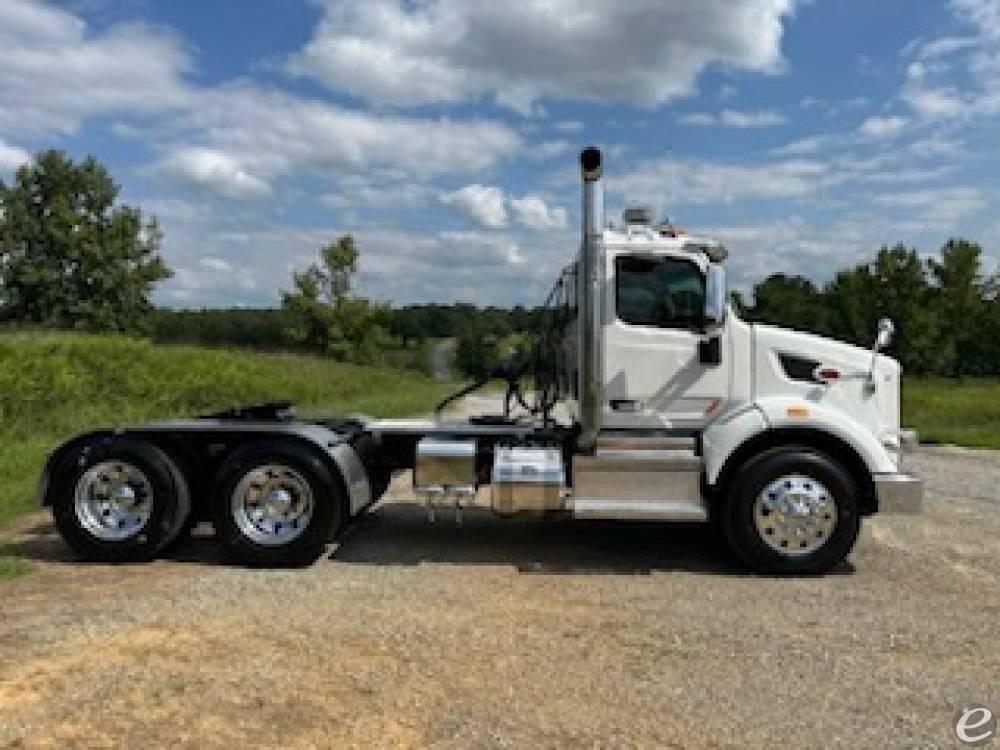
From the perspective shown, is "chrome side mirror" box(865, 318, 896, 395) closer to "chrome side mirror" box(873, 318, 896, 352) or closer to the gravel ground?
"chrome side mirror" box(873, 318, 896, 352)

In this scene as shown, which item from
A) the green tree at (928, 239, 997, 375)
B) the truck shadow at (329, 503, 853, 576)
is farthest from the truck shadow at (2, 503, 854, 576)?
the green tree at (928, 239, 997, 375)

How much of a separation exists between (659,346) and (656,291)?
45 cm

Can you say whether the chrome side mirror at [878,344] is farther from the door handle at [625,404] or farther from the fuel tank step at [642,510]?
the door handle at [625,404]

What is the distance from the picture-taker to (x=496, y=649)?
5977mm

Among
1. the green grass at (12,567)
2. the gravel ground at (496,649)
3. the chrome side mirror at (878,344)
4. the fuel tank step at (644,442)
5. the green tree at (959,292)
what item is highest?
the green tree at (959,292)

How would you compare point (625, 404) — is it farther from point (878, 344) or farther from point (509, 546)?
point (878, 344)

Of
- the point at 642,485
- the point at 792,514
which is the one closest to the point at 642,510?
the point at 642,485

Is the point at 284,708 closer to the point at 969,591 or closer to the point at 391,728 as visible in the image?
the point at 391,728

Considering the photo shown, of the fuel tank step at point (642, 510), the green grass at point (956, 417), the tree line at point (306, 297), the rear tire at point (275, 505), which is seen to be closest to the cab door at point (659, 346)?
the fuel tank step at point (642, 510)

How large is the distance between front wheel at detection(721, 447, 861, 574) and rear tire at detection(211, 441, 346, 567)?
3.17 metres

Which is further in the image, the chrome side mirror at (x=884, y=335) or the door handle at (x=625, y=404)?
the door handle at (x=625, y=404)

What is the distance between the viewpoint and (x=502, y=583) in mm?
7781

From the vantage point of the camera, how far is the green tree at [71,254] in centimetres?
7044

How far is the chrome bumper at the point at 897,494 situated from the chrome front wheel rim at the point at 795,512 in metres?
0.45
